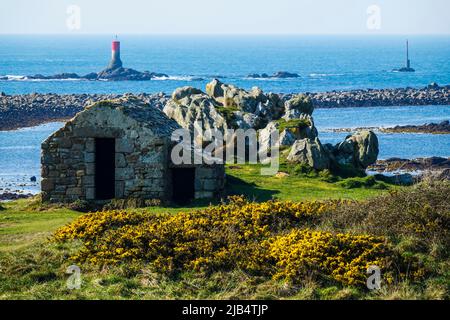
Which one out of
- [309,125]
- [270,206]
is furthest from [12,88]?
[270,206]

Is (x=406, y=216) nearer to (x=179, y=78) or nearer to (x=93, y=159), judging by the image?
(x=93, y=159)

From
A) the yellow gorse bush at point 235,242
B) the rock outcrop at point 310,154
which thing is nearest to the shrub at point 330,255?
the yellow gorse bush at point 235,242

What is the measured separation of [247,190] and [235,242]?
922 centimetres

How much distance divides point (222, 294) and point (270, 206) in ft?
16.9

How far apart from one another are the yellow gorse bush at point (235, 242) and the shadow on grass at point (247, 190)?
553 cm

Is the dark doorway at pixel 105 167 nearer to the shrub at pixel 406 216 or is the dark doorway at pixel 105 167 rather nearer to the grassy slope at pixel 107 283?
the grassy slope at pixel 107 283

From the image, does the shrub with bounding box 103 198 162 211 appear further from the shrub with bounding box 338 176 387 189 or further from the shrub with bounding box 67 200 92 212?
the shrub with bounding box 338 176 387 189

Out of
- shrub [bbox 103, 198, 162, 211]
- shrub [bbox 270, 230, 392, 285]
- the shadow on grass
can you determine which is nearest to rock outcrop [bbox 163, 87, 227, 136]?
the shadow on grass

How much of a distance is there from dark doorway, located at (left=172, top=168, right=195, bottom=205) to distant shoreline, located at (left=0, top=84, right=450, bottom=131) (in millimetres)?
45345

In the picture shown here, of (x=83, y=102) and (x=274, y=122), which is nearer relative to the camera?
(x=274, y=122)

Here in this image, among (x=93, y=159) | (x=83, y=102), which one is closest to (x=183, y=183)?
(x=93, y=159)

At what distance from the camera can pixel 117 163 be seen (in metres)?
27.5

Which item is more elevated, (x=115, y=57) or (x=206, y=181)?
(x=115, y=57)
